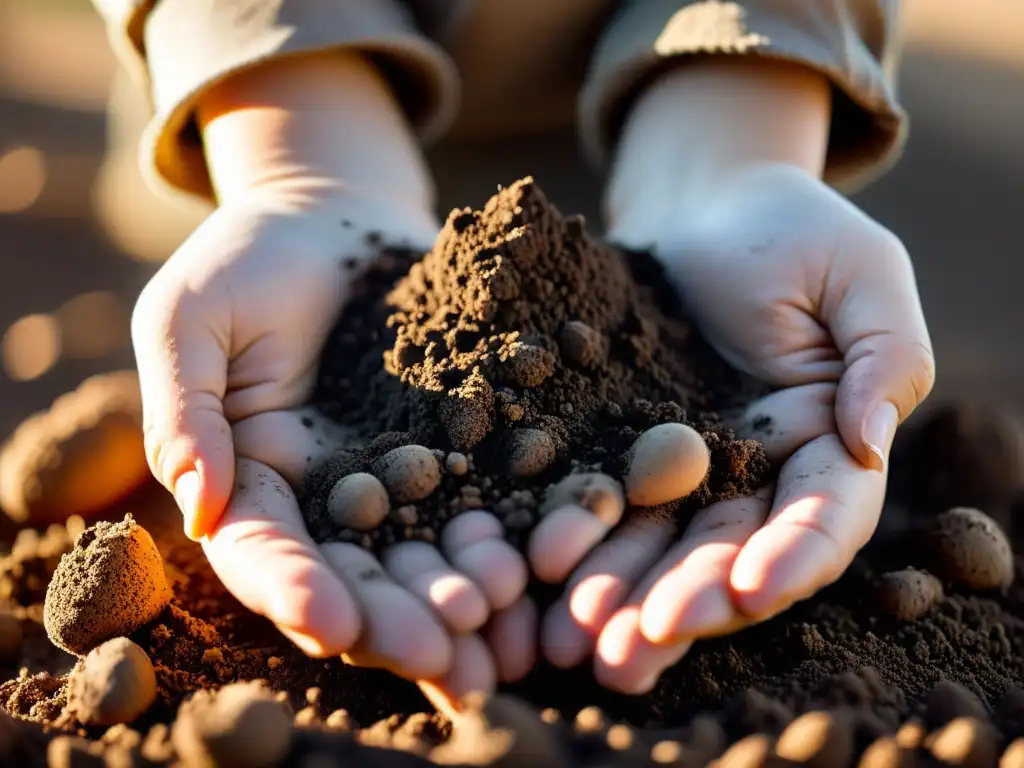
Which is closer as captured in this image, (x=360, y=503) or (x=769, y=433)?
(x=360, y=503)

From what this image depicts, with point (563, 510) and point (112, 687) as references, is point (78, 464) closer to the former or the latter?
point (112, 687)

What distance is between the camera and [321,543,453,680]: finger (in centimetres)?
74

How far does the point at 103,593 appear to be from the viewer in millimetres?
874

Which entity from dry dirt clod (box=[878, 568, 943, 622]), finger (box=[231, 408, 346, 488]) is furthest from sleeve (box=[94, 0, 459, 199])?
dry dirt clod (box=[878, 568, 943, 622])

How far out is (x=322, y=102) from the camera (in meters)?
1.37

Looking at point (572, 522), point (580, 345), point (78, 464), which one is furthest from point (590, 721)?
point (78, 464)

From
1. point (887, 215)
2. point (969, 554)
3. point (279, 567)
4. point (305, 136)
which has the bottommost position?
point (887, 215)

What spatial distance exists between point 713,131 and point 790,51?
154mm

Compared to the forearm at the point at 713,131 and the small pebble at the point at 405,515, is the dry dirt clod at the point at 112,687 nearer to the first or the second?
the small pebble at the point at 405,515

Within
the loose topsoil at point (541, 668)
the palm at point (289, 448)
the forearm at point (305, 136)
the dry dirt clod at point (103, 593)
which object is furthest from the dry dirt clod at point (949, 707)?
the forearm at point (305, 136)

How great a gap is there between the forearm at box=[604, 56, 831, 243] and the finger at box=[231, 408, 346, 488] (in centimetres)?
60

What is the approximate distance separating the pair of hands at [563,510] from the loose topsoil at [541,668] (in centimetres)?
4

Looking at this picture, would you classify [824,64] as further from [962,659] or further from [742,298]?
[962,659]

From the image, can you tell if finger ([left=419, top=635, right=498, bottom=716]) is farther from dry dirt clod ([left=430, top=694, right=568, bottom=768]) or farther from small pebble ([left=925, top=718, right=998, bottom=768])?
small pebble ([left=925, top=718, right=998, bottom=768])
